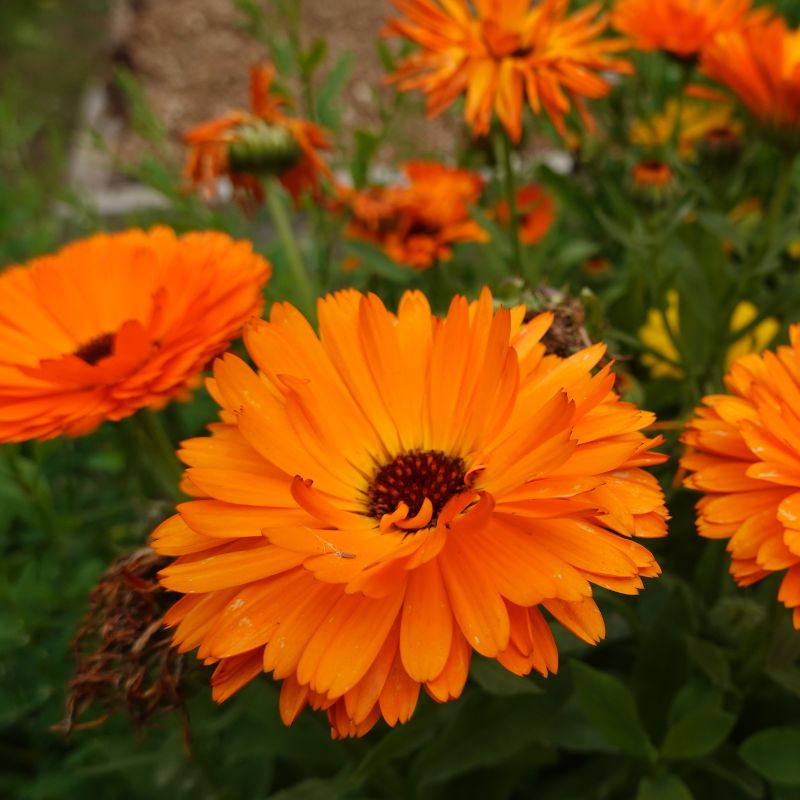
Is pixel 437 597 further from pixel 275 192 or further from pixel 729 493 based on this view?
pixel 275 192

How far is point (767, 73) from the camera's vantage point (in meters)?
1.02

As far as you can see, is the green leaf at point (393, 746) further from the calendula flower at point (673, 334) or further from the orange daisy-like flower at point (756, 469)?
the calendula flower at point (673, 334)

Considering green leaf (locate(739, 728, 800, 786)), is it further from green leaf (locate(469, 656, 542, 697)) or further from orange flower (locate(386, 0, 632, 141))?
orange flower (locate(386, 0, 632, 141))

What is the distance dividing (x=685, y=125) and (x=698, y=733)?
148 cm

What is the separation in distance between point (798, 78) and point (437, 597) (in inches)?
30.8

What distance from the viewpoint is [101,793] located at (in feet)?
3.73

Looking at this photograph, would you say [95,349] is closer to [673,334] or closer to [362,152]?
[362,152]

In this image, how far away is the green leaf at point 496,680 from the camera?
74 cm

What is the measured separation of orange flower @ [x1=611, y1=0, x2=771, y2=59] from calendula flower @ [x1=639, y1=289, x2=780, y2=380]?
379 mm

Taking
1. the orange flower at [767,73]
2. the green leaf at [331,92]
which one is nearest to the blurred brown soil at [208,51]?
the green leaf at [331,92]

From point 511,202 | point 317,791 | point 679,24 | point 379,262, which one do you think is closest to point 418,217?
point 379,262

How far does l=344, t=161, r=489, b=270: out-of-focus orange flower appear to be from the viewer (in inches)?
49.9

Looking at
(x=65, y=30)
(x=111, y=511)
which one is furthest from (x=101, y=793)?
(x=65, y=30)

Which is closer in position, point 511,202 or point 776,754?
point 776,754
